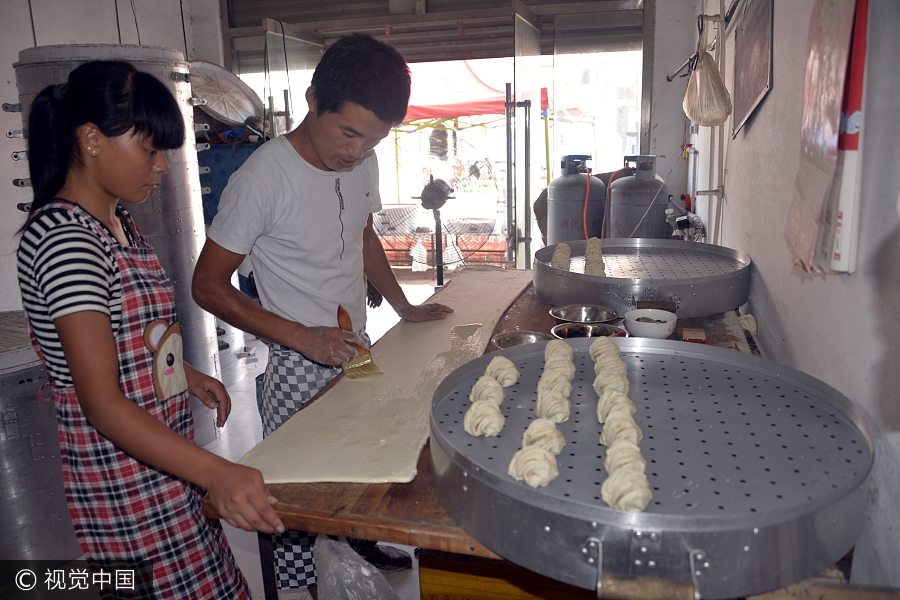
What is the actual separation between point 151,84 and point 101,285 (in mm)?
451

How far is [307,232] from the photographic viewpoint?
1.79 metres

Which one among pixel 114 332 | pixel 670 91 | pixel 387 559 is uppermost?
pixel 670 91

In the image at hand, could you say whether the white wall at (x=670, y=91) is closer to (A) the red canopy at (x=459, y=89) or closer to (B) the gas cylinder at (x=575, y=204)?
(B) the gas cylinder at (x=575, y=204)

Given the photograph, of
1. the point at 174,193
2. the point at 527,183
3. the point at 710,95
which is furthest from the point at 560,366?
the point at 527,183

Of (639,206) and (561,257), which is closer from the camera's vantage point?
(561,257)

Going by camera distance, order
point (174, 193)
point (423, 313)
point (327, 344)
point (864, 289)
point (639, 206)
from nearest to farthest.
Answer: point (864, 289)
point (327, 344)
point (423, 313)
point (174, 193)
point (639, 206)

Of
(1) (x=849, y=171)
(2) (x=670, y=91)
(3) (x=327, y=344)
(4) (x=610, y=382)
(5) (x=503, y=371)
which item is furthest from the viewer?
(2) (x=670, y=91)

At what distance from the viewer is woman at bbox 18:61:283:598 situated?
1111 mm

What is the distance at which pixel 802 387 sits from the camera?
3.76ft

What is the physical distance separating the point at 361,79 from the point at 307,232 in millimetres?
459

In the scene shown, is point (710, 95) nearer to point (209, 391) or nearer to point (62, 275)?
point (209, 391)

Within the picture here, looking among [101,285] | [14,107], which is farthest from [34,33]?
[101,285]

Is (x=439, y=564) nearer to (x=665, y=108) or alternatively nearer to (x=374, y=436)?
(x=374, y=436)

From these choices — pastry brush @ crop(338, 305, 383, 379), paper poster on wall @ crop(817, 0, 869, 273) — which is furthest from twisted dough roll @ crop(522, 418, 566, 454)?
pastry brush @ crop(338, 305, 383, 379)
